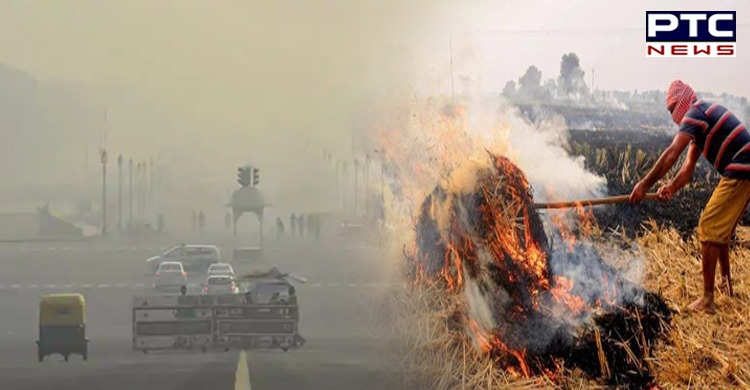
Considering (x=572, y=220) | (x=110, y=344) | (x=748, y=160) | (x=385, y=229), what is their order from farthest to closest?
(x=110, y=344)
(x=385, y=229)
(x=572, y=220)
(x=748, y=160)

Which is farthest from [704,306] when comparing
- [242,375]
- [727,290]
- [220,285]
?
[220,285]

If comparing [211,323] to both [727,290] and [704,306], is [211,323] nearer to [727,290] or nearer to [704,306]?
[704,306]

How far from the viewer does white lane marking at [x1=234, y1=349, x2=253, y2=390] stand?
1145 centimetres

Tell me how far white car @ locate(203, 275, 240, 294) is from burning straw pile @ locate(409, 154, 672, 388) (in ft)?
9.23

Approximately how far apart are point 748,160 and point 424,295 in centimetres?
284

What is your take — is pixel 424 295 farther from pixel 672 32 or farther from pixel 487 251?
pixel 672 32

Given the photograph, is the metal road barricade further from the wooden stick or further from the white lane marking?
the wooden stick

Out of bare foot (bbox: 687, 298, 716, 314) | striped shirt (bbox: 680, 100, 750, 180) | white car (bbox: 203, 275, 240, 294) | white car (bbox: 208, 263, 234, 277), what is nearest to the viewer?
striped shirt (bbox: 680, 100, 750, 180)

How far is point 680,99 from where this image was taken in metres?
9.88

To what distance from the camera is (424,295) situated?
10961 mm

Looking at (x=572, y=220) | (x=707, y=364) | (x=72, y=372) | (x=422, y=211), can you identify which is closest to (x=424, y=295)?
(x=422, y=211)

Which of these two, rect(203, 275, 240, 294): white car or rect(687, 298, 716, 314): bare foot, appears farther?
rect(203, 275, 240, 294): white car

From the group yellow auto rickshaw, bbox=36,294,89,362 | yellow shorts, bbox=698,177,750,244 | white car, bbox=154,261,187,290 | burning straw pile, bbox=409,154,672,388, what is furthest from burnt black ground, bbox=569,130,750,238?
yellow auto rickshaw, bbox=36,294,89,362

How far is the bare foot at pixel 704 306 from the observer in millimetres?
10109
